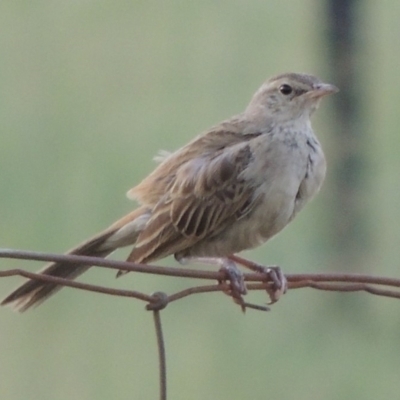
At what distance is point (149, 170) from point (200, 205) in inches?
179

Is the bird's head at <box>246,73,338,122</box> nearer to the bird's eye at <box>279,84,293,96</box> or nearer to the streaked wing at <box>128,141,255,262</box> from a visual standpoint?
the bird's eye at <box>279,84,293,96</box>

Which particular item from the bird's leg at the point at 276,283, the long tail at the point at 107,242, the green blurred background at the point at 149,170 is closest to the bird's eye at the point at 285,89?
the long tail at the point at 107,242

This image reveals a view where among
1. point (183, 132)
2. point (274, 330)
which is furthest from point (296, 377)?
point (183, 132)

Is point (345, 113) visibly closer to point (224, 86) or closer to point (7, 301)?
point (224, 86)

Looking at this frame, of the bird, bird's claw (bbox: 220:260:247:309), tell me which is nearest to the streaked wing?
the bird

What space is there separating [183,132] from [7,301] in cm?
571

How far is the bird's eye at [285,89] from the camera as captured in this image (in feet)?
18.9

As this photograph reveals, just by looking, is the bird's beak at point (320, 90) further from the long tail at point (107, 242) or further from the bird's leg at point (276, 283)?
the bird's leg at point (276, 283)

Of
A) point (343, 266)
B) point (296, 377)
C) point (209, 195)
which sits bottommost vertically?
point (296, 377)

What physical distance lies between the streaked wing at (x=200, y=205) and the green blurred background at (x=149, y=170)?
3030 millimetres

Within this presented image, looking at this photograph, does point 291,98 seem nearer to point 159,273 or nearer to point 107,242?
point 107,242

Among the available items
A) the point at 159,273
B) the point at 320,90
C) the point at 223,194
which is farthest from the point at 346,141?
the point at 159,273

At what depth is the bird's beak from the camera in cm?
557

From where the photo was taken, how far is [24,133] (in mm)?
10609
